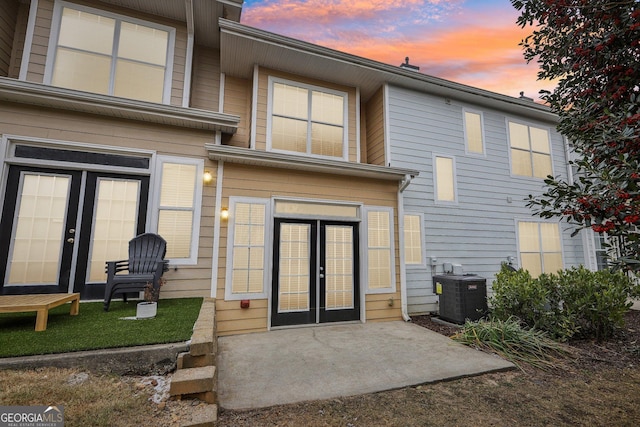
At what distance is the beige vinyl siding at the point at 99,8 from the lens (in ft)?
14.7

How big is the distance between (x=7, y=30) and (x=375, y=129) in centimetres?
692

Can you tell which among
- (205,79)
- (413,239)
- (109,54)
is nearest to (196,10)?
(205,79)

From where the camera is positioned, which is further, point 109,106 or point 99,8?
point 99,8

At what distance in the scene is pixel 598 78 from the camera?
2182mm

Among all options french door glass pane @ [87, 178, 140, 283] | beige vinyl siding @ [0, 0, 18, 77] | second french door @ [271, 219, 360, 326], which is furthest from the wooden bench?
beige vinyl siding @ [0, 0, 18, 77]

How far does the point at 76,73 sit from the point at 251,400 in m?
5.60

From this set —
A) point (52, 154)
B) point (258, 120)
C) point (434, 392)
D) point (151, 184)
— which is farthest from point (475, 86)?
point (52, 154)

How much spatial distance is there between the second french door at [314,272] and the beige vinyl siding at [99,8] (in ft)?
A: 10.2

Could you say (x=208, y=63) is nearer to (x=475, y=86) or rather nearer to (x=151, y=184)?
(x=151, y=184)

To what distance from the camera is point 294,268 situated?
527cm

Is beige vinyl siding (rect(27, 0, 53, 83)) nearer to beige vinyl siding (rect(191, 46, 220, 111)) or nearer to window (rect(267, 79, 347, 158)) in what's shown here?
beige vinyl siding (rect(191, 46, 220, 111))

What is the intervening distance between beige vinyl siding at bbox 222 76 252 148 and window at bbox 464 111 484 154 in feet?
17.5

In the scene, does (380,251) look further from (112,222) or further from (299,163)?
(112,222)

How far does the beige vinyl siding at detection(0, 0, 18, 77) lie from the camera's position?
15.3 feet
